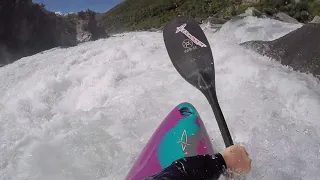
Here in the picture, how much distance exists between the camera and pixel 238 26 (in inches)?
336

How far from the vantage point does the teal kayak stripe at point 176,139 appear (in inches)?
102

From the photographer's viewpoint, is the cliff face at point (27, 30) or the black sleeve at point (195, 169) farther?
the cliff face at point (27, 30)

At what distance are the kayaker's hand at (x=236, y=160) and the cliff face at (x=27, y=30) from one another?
23.7 metres

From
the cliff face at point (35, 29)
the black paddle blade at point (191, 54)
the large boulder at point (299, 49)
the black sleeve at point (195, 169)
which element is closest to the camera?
the black sleeve at point (195, 169)

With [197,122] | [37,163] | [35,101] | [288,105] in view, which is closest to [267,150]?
[197,122]

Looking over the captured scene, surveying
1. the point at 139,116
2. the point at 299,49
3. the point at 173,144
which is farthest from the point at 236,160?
the point at 299,49

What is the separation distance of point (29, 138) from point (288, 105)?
282cm

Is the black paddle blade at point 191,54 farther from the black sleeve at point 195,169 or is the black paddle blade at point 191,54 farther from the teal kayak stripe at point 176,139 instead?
the black sleeve at point 195,169

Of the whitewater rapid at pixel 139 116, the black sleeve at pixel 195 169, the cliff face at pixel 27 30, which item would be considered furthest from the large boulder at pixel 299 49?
the cliff face at pixel 27 30

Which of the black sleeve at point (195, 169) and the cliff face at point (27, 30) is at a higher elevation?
the cliff face at point (27, 30)

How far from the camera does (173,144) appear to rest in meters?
2.70

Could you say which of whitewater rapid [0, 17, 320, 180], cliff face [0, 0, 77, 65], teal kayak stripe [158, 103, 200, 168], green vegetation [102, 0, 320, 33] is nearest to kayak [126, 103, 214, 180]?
teal kayak stripe [158, 103, 200, 168]

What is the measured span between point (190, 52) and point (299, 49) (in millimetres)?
2141

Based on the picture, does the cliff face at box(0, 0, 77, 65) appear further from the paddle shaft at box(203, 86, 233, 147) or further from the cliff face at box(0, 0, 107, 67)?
the paddle shaft at box(203, 86, 233, 147)
